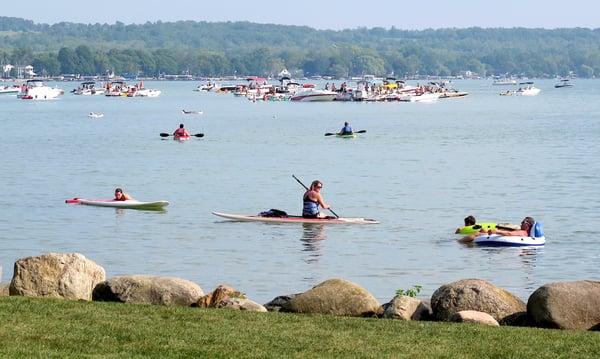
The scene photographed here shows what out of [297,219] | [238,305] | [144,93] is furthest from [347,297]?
[144,93]

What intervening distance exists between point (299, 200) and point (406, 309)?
86.9 feet

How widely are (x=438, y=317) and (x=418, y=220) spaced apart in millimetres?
20252

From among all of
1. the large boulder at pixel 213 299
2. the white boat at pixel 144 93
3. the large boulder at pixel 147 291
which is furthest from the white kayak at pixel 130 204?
the white boat at pixel 144 93

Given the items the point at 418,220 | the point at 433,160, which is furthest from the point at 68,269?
the point at 433,160

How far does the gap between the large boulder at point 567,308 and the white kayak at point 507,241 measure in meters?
14.7

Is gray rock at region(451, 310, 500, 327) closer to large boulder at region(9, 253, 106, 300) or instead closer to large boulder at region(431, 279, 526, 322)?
large boulder at region(431, 279, 526, 322)

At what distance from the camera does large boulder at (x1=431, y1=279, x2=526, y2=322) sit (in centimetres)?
1642

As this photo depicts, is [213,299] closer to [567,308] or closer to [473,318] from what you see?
[473,318]

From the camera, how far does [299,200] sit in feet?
141

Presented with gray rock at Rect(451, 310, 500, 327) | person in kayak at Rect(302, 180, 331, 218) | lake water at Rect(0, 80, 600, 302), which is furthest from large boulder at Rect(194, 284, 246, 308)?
person in kayak at Rect(302, 180, 331, 218)

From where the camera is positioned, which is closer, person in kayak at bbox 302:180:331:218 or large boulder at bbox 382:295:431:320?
large boulder at bbox 382:295:431:320

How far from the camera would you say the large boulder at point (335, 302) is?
16453 mm

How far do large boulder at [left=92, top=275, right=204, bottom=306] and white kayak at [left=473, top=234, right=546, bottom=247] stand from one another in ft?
47.4

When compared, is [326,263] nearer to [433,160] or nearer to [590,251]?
[590,251]
